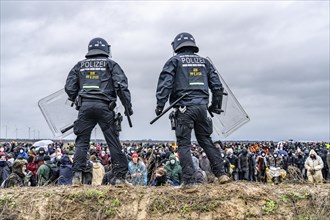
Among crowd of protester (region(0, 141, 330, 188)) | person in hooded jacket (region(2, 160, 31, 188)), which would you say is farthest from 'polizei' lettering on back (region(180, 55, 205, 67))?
person in hooded jacket (region(2, 160, 31, 188))

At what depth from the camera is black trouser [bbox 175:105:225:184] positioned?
24.7 ft

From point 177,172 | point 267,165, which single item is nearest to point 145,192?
point 177,172

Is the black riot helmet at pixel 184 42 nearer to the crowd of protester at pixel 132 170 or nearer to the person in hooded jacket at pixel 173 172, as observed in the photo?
the crowd of protester at pixel 132 170

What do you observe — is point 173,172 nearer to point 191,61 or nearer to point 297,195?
point 191,61

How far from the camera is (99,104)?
7.93 m

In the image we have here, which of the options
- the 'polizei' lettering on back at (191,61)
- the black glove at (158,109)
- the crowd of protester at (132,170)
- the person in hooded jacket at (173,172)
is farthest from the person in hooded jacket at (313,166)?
the black glove at (158,109)

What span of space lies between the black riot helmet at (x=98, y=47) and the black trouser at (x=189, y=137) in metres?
1.80

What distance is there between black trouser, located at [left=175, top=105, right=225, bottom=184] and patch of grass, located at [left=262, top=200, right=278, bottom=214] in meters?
1.23

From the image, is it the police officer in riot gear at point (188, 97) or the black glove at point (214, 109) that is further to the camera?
the black glove at point (214, 109)

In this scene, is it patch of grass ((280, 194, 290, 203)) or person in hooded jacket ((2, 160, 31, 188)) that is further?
person in hooded jacket ((2, 160, 31, 188))

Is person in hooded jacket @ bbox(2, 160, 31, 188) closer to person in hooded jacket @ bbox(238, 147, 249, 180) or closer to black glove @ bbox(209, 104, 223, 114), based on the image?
black glove @ bbox(209, 104, 223, 114)

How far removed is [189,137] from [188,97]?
26.2 inches

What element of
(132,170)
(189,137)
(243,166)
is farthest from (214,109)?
(243,166)

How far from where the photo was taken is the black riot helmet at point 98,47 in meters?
8.17
